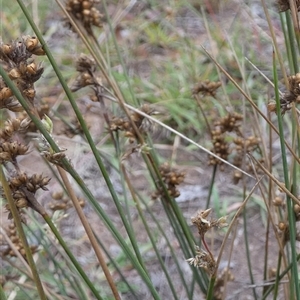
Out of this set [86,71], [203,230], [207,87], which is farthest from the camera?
[207,87]

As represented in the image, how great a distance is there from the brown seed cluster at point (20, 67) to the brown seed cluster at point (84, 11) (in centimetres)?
31

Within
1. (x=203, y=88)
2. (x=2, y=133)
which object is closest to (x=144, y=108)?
(x=203, y=88)

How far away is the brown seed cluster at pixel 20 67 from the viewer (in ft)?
1.77

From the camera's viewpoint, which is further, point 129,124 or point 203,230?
point 129,124

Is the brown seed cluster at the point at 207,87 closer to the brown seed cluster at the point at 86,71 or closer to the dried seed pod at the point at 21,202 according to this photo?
the brown seed cluster at the point at 86,71

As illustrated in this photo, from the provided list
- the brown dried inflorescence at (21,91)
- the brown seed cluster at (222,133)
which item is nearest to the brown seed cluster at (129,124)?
the brown seed cluster at (222,133)

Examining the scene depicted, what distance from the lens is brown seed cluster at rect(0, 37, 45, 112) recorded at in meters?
0.54

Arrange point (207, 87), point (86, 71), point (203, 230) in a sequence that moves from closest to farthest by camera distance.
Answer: point (203, 230) → point (86, 71) → point (207, 87)

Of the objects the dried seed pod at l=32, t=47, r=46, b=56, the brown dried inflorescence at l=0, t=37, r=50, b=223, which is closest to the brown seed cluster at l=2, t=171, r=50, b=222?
the brown dried inflorescence at l=0, t=37, r=50, b=223

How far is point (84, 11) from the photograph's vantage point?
33.8 inches

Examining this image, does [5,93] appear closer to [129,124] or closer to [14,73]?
[14,73]

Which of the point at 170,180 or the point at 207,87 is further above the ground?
the point at 207,87

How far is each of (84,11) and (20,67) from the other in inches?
13.5

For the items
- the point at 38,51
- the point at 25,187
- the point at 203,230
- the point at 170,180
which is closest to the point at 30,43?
the point at 38,51
